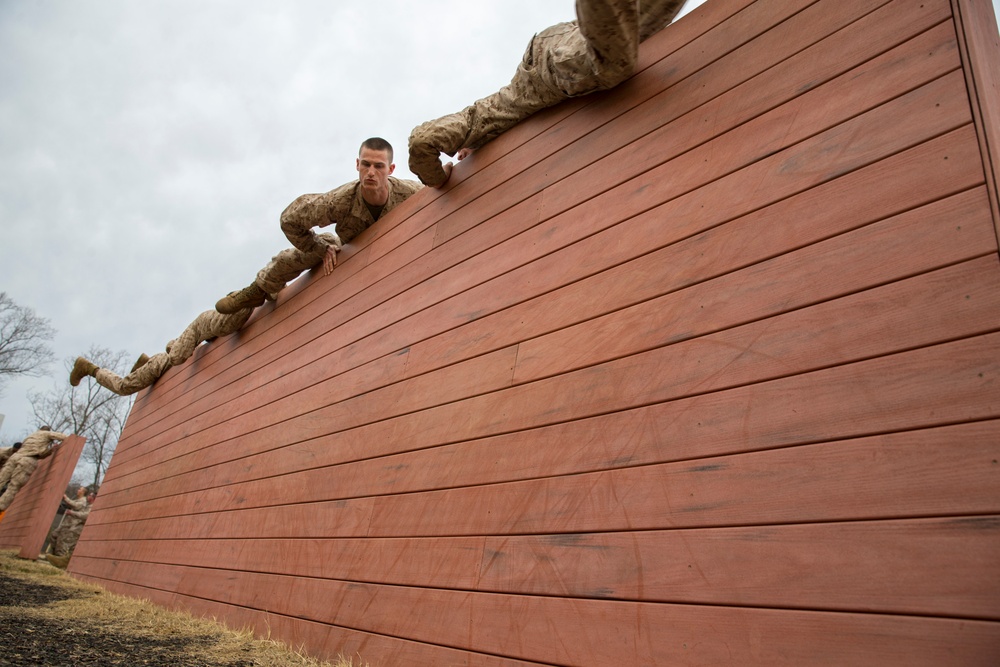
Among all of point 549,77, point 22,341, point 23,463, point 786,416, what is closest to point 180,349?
point 549,77

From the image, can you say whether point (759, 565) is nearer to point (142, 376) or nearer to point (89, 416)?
point (142, 376)

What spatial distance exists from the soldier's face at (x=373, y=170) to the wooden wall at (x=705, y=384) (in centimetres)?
74

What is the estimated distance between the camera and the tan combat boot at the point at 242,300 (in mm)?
3883

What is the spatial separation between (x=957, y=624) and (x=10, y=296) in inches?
769

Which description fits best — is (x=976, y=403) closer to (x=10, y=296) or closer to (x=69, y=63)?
(x=10, y=296)

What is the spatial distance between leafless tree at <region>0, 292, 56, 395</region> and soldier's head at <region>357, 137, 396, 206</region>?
16038 mm

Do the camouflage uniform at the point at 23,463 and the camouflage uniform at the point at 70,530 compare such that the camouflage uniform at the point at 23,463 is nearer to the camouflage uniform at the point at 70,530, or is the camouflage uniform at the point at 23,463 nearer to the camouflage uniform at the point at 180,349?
the camouflage uniform at the point at 70,530

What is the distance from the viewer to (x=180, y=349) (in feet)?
16.4

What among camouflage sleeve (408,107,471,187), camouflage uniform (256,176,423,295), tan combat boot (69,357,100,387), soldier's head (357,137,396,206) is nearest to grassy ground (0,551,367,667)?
camouflage sleeve (408,107,471,187)

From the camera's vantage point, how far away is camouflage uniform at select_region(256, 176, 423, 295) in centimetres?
309

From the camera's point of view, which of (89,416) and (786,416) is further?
(89,416)

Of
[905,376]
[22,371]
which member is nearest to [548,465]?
[905,376]

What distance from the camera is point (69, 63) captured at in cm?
3434

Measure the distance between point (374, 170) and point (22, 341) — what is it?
55.7ft
